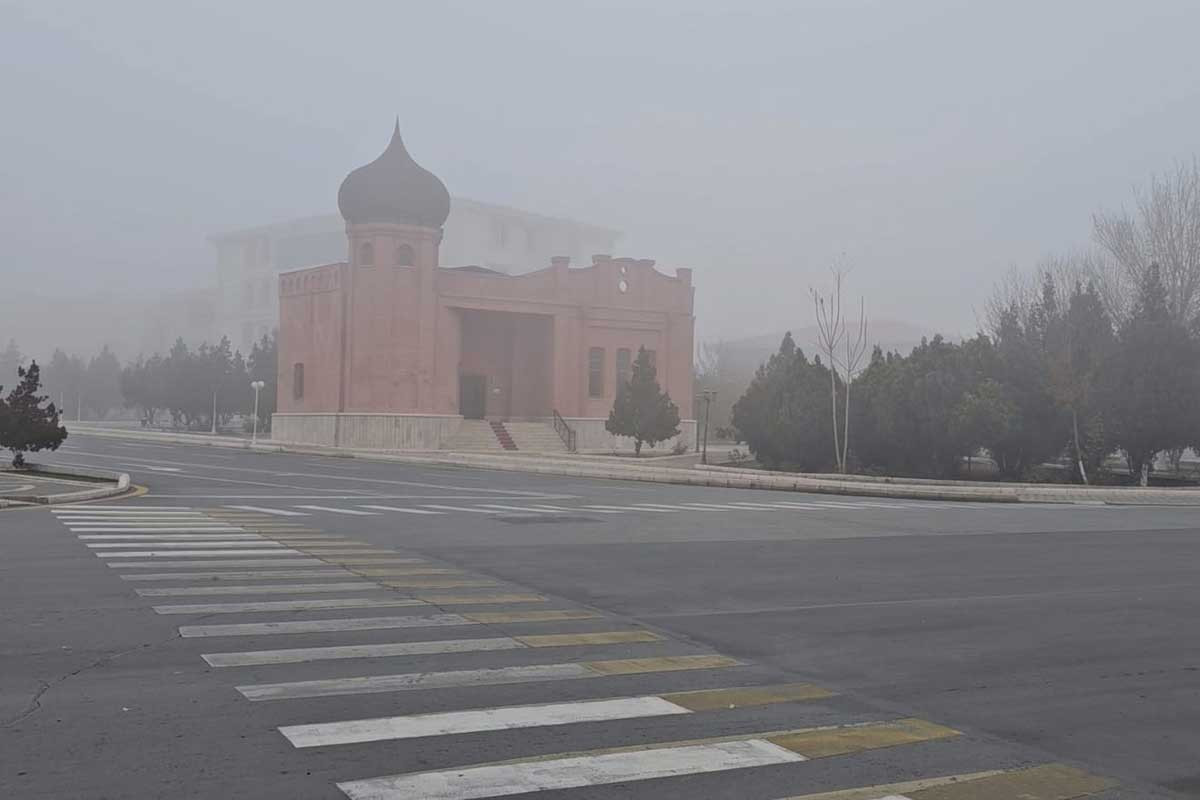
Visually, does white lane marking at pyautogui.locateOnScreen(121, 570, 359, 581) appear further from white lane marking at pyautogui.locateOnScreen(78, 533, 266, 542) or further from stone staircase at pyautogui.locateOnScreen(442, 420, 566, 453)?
stone staircase at pyautogui.locateOnScreen(442, 420, 566, 453)

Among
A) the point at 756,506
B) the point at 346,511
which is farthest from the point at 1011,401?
the point at 346,511

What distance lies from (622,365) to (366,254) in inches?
618

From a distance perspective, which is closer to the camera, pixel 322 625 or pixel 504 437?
pixel 322 625

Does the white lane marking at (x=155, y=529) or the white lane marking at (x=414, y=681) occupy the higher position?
the white lane marking at (x=155, y=529)

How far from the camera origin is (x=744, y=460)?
49.4m

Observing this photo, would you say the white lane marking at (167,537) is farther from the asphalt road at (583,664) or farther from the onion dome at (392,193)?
the onion dome at (392,193)

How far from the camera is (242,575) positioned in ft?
38.8

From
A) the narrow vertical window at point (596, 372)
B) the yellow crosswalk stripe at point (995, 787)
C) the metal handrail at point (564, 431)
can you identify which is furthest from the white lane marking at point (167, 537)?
the narrow vertical window at point (596, 372)

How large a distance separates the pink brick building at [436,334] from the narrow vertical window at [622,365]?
64 mm

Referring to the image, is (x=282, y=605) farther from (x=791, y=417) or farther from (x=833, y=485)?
(x=791, y=417)

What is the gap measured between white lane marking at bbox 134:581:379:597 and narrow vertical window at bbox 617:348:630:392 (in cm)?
5207

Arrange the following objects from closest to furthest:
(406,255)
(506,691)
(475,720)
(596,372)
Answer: (475,720), (506,691), (406,255), (596,372)

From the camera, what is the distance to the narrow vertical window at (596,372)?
62.6 meters

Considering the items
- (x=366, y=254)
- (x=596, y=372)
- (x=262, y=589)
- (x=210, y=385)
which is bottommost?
(x=262, y=589)
